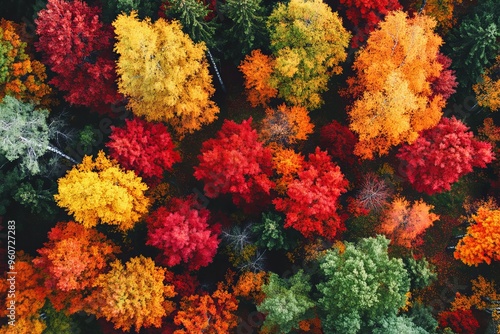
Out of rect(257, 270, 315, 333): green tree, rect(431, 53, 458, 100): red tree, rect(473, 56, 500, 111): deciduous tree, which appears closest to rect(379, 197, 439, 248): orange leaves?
rect(431, 53, 458, 100): red tree

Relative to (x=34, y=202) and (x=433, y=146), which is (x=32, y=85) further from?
(x=433, y=146)

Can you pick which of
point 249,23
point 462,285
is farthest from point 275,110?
point 462,285

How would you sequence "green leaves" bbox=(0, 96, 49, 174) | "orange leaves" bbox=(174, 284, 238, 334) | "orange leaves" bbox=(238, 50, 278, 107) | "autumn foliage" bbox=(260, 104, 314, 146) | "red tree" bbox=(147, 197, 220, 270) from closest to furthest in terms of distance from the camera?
"green leaves" bbox=(0, 96, 49, 174) → "red tree" bbox=(147, 197, 220, 270) → "orange leaves" bbox=(174, 284, 238, 334) → "orange leaves" bbox=(238, 50, 278, 107) → "autumn foliage" bbox=(260, 104, 314, 146)

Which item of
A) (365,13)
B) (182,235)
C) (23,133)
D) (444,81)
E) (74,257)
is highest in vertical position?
(365,13)

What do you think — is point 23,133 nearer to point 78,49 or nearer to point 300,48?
point 78,49

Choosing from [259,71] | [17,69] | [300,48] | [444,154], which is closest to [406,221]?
[444,154]

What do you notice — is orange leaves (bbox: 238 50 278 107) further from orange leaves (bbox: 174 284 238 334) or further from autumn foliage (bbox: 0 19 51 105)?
orange leaves (bbox: 174 284 238 334)
